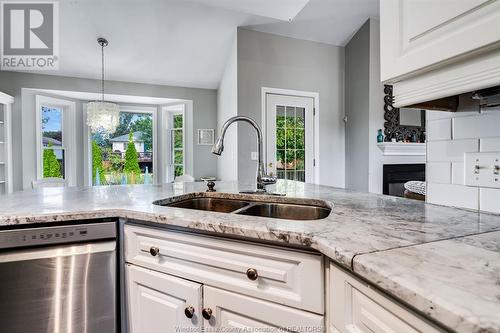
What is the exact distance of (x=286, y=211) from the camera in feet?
4.64

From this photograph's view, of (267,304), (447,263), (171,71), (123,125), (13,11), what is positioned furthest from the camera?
(123,125)

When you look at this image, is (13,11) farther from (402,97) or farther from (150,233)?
(402,97)

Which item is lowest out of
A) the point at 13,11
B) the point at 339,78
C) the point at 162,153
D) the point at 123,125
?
the point at 162,153

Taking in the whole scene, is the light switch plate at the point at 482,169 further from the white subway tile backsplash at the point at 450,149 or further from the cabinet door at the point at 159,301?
the cabinet door at the point at 159,301

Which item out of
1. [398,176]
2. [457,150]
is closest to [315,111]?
[398,176]

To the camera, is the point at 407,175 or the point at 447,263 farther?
the point at 407,175

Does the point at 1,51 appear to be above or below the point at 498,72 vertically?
above

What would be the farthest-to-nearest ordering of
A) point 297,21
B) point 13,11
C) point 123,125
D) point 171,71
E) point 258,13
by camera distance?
point 123,125
point 171,71
point 297,21
point 258,13
point 13,11

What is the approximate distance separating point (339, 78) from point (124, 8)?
3.04m

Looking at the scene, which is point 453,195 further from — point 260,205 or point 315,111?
point 315,111

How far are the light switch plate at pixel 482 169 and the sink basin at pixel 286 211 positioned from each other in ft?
1.87

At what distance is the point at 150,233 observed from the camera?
103 centimetres

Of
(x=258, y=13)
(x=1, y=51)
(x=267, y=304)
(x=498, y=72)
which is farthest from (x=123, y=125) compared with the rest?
(x=498, y=72)

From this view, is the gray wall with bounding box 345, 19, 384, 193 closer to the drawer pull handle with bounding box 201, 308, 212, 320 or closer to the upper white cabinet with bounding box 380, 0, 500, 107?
the upper white cabinet with bounding box 380, 0, 500, 107
